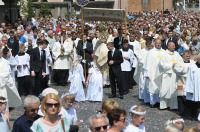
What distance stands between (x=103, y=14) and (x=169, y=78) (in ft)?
18.6

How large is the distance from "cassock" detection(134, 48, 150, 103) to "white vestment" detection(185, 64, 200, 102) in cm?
278

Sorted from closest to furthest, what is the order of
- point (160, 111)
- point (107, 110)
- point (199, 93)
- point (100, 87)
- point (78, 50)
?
point (107, 110) < point (199, 93) < point (160, 111) < point (100, 87) < point (78, 50)

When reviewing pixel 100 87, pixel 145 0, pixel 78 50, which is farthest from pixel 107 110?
pixel 145 0

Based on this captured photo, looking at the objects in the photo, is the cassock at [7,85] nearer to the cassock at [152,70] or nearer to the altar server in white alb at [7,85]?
the altar server in white alb at [7,85]

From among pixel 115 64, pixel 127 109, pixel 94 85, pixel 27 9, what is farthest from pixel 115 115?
pixel 27 9

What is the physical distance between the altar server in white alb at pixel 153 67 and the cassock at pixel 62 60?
4.70 metres

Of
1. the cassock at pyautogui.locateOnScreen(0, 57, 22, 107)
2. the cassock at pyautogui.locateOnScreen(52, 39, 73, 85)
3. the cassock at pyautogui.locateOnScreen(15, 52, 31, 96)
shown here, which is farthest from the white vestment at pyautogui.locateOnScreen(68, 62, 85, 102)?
the cassock at pyautogui.locateOnScreen(0, 57, 22, 107)

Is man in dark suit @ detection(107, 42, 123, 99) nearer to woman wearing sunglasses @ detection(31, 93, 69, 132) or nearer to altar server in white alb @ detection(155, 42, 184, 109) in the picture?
altar server in white alb @ detection(155, 42, 184, 109)

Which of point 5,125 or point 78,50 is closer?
point 5,125

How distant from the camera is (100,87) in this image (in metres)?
17.0

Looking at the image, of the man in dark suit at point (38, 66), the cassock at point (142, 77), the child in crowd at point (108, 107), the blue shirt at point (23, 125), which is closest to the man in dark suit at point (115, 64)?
the cassock at point (142, 77)

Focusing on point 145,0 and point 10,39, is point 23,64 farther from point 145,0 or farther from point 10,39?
point 145,0

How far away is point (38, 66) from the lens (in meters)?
16.8

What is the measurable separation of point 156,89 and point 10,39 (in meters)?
7.17
